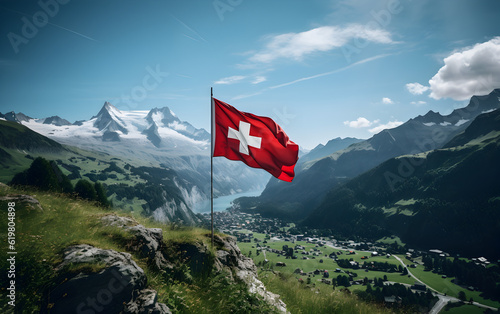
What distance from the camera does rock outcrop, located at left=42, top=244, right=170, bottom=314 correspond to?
6.12 meters

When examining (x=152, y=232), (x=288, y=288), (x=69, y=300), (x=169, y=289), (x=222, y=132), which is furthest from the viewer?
(x=222, y=132)

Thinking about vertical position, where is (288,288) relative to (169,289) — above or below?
below

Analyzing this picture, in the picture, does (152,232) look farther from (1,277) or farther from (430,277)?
(430,277)

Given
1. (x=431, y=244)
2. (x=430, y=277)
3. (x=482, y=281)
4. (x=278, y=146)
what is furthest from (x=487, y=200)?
(x=278, y=146)

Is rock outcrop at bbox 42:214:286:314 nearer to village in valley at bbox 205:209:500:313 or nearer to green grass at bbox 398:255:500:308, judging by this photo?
village in valley at bbox 205:209:500:313

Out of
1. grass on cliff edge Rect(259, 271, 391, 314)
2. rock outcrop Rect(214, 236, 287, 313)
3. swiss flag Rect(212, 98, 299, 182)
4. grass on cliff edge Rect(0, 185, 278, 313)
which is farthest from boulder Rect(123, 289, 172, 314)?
swiss flag Rect(212, 98, 299, 182)

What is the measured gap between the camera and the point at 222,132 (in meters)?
14.2

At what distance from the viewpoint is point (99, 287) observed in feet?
21.4

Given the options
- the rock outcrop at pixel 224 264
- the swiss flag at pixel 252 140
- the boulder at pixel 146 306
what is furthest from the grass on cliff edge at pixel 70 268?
the swiss flag at pixel 252 140

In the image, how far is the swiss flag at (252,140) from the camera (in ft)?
46.2

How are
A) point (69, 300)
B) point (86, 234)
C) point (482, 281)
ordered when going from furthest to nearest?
point (482, 281) → point (86, 234) → point (69, 300)

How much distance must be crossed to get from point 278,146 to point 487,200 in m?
264

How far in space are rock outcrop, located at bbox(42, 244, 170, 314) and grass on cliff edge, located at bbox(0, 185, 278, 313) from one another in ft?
0.68

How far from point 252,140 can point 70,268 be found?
33.7 feet
